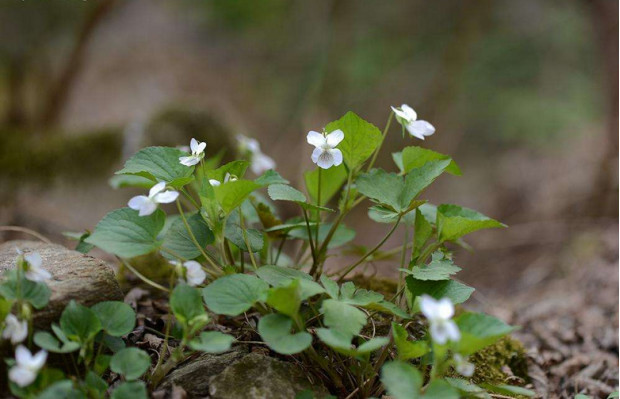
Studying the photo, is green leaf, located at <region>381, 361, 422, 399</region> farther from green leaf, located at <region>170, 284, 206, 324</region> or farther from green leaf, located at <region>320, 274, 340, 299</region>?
green leaf, located at <region>170, 284, 206, 324</region>

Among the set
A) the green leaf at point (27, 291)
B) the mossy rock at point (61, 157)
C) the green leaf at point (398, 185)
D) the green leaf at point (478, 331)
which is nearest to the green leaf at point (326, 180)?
the green leaf at point (398, 185)

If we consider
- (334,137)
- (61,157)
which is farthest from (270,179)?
(61,157)

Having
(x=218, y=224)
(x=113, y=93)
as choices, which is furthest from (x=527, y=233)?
(x=113, y=93)

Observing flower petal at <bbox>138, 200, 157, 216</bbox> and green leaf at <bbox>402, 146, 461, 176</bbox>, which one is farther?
green leaf at <bbox>402, 146, 461, 176</bbox>

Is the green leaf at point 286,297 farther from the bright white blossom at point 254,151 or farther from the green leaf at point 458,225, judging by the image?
the bright white blossom at point 254,151

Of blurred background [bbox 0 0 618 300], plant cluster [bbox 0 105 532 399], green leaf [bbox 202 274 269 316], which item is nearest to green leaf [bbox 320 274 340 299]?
plant cluster [bbox 0 105 532 399]

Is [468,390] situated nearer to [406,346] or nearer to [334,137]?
[406,346]
